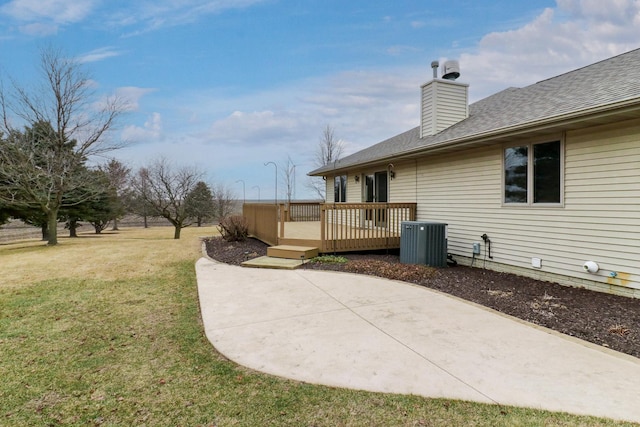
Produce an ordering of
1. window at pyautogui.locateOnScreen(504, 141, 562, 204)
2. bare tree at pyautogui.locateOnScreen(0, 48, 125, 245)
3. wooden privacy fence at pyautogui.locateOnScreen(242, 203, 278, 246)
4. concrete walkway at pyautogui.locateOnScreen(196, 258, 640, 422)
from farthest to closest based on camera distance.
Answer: bare tree at pyautogui.locateOnScreen(0, 48, 125, 245) < wooden privacy fence at pyautogui.locateOnScreen(242, 203, 278, 246) < window at pyautogui.locateOnScreen(504, 141, 562, 204) < concrete walkway at pyautogui.locateOnScreen(196, 258, 640, 422)

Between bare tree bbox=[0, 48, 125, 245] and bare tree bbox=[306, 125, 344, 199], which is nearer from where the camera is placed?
bare tree bbox=[0, 48, 125, 245]

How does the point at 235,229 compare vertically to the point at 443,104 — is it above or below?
below

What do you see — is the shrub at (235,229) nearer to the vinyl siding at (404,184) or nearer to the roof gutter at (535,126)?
the vinyl siding at (404,184)

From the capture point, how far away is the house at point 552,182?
188 inches

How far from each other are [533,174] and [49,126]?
17.5 metres

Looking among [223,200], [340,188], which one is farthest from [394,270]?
[223,200]

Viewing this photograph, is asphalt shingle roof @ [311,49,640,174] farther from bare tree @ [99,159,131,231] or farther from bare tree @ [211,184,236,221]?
bare tree @ [211,184,236,221]

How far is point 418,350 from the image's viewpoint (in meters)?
3.15

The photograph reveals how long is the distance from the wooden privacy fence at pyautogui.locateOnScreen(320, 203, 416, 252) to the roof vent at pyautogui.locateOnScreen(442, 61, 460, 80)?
4.32 m

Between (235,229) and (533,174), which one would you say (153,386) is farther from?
(235,229)

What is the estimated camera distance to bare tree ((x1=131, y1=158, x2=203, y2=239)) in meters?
21.6

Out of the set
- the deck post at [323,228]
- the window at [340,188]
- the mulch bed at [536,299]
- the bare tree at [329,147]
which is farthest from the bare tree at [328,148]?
the mulch bed at [536,299]

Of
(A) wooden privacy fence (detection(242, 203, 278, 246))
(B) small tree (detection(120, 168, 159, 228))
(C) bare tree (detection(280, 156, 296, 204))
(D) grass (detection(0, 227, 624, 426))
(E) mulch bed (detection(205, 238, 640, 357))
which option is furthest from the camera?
(C) bare tree (detection(280, 156, 296, 204))

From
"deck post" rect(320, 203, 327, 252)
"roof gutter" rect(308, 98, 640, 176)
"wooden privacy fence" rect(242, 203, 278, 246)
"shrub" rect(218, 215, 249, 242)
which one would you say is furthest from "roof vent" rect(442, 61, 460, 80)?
"shrub" rect(218, 215, 249, 242)
